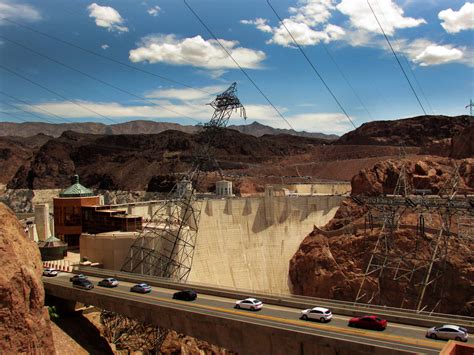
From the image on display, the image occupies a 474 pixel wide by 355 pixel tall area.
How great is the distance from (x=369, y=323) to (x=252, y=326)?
5.78 m

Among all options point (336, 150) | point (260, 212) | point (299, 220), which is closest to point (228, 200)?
point (260, 212)

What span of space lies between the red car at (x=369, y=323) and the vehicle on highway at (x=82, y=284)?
703 inches

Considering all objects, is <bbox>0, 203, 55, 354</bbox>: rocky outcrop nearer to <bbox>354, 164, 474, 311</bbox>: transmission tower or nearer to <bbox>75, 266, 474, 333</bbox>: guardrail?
<bbox>75, 266, 474, 333</bbox>: guardrail

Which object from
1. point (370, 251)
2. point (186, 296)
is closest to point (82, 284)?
point (186, 296)

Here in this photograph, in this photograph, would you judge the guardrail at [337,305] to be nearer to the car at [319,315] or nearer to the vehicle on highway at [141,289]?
the car at [319,315]

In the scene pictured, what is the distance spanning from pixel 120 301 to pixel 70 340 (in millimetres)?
3806

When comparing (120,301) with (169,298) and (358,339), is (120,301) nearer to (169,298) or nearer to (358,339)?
(169,298)

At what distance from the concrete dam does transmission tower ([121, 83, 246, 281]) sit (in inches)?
97.5

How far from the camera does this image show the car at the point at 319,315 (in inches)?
953

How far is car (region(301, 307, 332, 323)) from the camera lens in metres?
24.2

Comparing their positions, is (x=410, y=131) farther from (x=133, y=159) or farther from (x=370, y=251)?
(x=370, y=251)

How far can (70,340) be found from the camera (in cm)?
2906

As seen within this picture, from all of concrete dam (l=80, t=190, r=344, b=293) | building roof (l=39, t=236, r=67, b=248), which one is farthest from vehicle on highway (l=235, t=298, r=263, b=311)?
building roof (l=39, t=236, r=67, b=248)

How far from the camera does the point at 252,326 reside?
23.8 m
